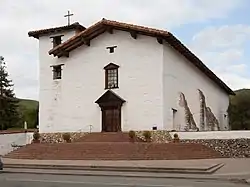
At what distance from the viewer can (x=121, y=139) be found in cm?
2936

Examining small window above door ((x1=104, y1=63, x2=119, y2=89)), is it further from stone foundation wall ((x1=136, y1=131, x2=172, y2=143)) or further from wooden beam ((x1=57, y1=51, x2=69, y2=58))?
stone foundation wall ((x1=136, y1=131, x2=172, y2=143))

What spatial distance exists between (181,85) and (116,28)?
6.44 m

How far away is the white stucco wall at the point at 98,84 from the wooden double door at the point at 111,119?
1.24 ft

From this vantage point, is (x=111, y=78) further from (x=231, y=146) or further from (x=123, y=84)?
(x=231, y=146)

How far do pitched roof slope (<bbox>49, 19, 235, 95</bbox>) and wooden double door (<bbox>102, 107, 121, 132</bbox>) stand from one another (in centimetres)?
546

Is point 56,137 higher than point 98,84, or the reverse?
point 98,84

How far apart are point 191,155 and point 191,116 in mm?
10206

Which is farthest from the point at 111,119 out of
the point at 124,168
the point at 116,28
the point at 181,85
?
the point at 124,168

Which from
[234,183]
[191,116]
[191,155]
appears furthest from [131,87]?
[234,183]

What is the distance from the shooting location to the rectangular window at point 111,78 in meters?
33.7

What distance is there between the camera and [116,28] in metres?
33.3

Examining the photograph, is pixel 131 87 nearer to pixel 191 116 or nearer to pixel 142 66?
pixel 142 66

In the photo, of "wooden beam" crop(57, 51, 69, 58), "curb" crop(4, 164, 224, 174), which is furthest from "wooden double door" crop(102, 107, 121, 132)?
"curb" crop(4, 164, 224, 174)

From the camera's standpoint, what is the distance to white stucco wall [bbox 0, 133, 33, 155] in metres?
33.6
